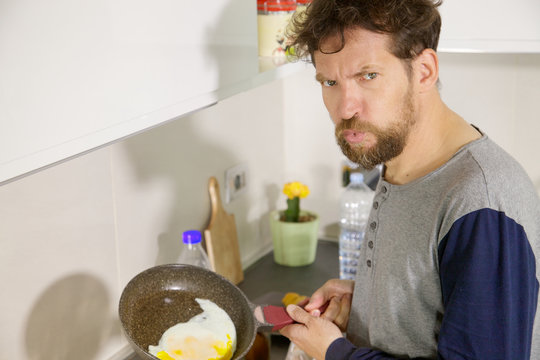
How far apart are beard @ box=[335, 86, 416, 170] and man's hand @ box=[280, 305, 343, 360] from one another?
322 mm

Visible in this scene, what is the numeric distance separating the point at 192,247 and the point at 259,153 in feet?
1.82

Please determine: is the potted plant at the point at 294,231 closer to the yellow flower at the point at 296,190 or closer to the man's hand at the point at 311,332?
the yellow flower at the point at 296,190

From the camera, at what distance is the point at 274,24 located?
151cm

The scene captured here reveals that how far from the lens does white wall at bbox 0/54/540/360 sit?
1277 mm

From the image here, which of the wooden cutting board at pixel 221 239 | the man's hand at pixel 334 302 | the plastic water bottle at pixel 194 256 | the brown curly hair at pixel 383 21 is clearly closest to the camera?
the brown curly hair at pixel 383 21

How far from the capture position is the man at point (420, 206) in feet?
3.16

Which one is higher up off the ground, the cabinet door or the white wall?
the cabinet door

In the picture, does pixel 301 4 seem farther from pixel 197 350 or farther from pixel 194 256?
pixel 197 350

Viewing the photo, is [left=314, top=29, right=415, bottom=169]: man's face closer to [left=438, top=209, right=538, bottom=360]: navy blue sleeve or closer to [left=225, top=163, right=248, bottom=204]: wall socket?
[left=438, top=209, right=538, bottom=360]: navy blue sleeve

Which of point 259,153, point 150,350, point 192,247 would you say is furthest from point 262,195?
point 150,350

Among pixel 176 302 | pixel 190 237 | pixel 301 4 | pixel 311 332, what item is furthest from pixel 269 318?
pixel 301 4

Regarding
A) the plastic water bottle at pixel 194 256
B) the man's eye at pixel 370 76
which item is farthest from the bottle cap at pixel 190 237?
the man's eye at pixel 370 76

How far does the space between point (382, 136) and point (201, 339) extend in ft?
1.63

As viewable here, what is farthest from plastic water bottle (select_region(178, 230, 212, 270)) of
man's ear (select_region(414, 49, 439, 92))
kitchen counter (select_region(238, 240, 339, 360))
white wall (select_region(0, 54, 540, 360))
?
man's ear (select_region(414, 49, 439, 92))
